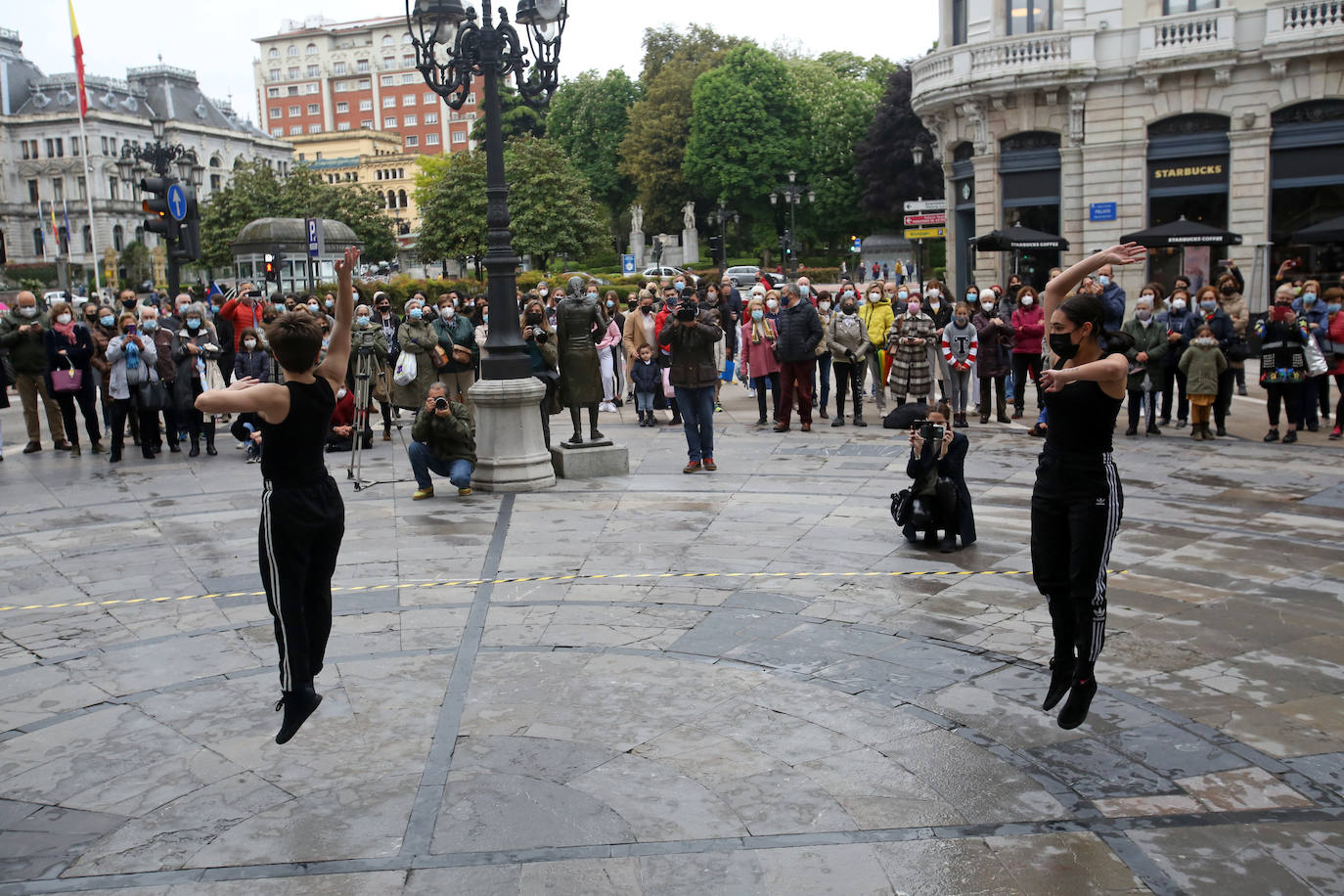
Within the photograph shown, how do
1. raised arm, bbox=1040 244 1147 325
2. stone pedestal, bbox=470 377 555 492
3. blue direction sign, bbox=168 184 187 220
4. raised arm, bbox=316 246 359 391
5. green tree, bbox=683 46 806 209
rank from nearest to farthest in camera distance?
raised arm, bbox=316 246 359 391 → raised arm, bbox=1040 244 1147 325 → stone pedestal, bbox=470 377 555 492 → blue direction sign, bbox=168 184 187 220 → green tree, bbox=683 46 806 209

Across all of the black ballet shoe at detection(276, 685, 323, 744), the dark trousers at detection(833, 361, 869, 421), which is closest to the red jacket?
the dark trousers at detection(833, 361, 869, 421)

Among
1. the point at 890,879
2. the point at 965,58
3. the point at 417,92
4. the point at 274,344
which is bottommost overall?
the point at 890,879

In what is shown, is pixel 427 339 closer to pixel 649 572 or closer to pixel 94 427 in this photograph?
pixel 94 427

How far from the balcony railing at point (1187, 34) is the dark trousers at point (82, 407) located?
25.7m

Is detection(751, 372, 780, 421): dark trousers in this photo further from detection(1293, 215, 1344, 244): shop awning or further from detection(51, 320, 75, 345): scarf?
detection(1293, 215, 1344, 244): shop awning

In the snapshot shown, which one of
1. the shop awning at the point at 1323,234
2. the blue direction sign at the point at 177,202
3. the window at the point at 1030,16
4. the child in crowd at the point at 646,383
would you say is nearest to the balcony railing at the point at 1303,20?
the window at the point at 1030,16

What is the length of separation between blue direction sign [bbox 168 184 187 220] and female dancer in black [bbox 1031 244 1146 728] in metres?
16.4

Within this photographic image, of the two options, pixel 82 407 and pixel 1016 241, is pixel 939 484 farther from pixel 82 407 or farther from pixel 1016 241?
pixel 1016 241

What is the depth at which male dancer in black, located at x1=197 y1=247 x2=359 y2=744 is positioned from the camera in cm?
520

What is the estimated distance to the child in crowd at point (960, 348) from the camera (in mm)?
16297

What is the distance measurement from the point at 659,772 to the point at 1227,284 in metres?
14.1

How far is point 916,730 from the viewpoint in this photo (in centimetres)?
571

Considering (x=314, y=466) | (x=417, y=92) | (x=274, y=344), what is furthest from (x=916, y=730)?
(x=417, y=92)

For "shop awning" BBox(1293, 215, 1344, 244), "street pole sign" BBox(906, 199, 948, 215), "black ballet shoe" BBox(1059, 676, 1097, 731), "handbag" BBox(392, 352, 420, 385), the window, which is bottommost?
"black ballet shoe" BBox(1059, 676, 1097, 731)
